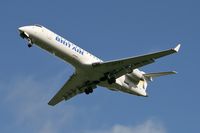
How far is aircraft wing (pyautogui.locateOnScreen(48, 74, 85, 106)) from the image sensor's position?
2296 inches

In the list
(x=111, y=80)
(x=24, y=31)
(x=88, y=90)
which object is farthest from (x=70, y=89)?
(x=24, y=31)

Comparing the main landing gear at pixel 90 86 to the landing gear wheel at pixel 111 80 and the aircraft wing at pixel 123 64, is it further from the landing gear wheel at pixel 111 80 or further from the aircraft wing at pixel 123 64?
the aircraft wing at pixel 123 64

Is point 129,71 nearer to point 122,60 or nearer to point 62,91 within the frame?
point 122,60

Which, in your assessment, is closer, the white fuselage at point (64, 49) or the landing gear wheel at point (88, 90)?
the white fuselage at point (64, 49)

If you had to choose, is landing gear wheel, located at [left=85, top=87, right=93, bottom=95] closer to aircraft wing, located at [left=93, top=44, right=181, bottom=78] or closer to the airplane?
the airplane

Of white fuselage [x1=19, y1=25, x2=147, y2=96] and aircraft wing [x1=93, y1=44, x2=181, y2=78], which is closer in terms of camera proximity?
aircraft wing [x1=93, y1=44, x2=181, y2=78]

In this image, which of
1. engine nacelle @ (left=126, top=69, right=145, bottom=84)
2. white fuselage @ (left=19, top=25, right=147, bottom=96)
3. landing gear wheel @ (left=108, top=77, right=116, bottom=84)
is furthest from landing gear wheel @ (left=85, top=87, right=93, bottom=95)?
engine nacelle @ (left=126, top=69, right=145, bottom=84)

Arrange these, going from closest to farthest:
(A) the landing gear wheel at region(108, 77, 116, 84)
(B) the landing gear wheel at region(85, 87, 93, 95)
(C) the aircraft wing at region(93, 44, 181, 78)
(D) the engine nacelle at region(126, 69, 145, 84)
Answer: (C) the aircraft wing at region(93, 44, 181, 78) → (A) the landing gear wheel at region(108, 77, 116, 84) → (D) the engine nacelle at region(126, 69, 145, 84) → (B) the landing gear wheel at region(85, 87, 93, 95)

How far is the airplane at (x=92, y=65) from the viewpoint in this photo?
54250mm

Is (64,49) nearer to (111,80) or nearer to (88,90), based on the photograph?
(111,80)

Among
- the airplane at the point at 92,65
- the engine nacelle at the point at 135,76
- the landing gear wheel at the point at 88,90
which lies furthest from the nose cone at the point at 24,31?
the engine nacelle at the point at 135,76

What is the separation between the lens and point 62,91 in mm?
60750

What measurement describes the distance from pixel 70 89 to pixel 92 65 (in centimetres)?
594

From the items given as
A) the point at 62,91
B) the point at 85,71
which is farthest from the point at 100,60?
the point at 62,91
